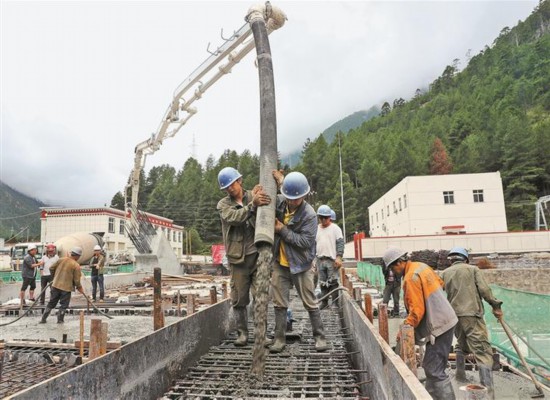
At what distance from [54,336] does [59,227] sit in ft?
119

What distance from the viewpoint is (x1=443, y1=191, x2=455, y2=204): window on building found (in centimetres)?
3306

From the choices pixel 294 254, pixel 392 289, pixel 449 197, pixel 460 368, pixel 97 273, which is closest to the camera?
pixel 294 254

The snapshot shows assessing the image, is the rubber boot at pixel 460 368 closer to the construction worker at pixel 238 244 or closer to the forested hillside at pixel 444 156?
the construction worker at pixel 238 244

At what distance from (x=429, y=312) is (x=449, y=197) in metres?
32.1

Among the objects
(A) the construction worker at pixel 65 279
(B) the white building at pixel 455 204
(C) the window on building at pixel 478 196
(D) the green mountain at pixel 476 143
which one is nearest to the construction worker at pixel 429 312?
(A) the construction worker at pixel 65 279

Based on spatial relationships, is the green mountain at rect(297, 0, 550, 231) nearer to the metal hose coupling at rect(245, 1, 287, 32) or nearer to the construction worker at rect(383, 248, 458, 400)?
the metal hose coupling at rect(245, 1, 287, 32)

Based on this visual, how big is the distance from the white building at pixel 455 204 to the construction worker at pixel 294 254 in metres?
30.6

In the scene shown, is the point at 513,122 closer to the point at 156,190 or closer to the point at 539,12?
the point at 156,190

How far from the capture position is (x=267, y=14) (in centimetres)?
571

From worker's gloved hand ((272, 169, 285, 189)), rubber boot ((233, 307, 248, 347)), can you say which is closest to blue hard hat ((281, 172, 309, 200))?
worker's gloved hand ((272, 169, 285, 189))

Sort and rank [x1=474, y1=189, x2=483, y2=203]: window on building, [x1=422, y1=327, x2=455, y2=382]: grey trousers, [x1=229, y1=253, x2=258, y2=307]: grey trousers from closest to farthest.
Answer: [x1=422, y1=327, x2=455, y2=382]: grey trousers
[x1=229, y1=253, x2=258, y2=307]: grey trousers
[x1=474, y1=189, x2=483, y2=203]: window on building

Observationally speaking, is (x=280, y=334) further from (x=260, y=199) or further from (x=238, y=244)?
(x=260, y=199)

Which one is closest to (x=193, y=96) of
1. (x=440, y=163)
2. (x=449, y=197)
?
(x=449, y=197)

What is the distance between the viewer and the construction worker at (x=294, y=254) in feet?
12.9
